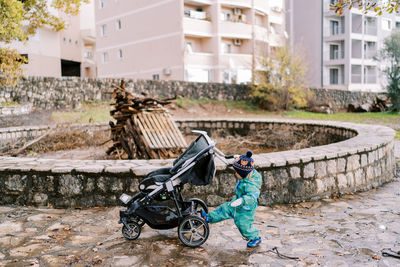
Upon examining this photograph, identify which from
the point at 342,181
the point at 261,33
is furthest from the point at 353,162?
the point at 261,33

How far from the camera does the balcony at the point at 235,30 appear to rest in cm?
2897

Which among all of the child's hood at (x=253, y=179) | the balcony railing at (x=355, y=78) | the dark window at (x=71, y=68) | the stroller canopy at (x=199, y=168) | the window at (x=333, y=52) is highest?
the window at (x=333, y=52)

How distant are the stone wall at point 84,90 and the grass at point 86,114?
69 cm

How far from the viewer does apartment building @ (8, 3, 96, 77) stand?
85.4 ft

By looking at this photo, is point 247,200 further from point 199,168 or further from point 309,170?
point 309,170

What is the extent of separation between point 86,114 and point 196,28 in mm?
14557

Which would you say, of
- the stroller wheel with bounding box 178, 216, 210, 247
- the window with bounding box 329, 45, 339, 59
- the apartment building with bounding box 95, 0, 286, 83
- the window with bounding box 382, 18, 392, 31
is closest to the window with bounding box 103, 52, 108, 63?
the apartment building with bounding box 95, 0, 286, 83

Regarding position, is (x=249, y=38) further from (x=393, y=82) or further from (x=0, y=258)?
(x=0, y=258)

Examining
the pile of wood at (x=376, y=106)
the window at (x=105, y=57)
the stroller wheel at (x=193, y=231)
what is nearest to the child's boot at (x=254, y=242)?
the stroller wheel at (x=193, y=231)

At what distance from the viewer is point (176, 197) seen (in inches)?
142

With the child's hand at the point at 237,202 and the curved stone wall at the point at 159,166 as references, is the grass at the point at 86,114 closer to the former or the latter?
the curved stone wall at the point at 159,166

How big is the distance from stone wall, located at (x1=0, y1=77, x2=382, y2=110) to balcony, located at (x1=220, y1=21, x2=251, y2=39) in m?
6.91

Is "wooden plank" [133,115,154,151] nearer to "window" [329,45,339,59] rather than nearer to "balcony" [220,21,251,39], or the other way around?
"balcony" [220,21,251,39]

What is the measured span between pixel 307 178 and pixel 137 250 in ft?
8.67
